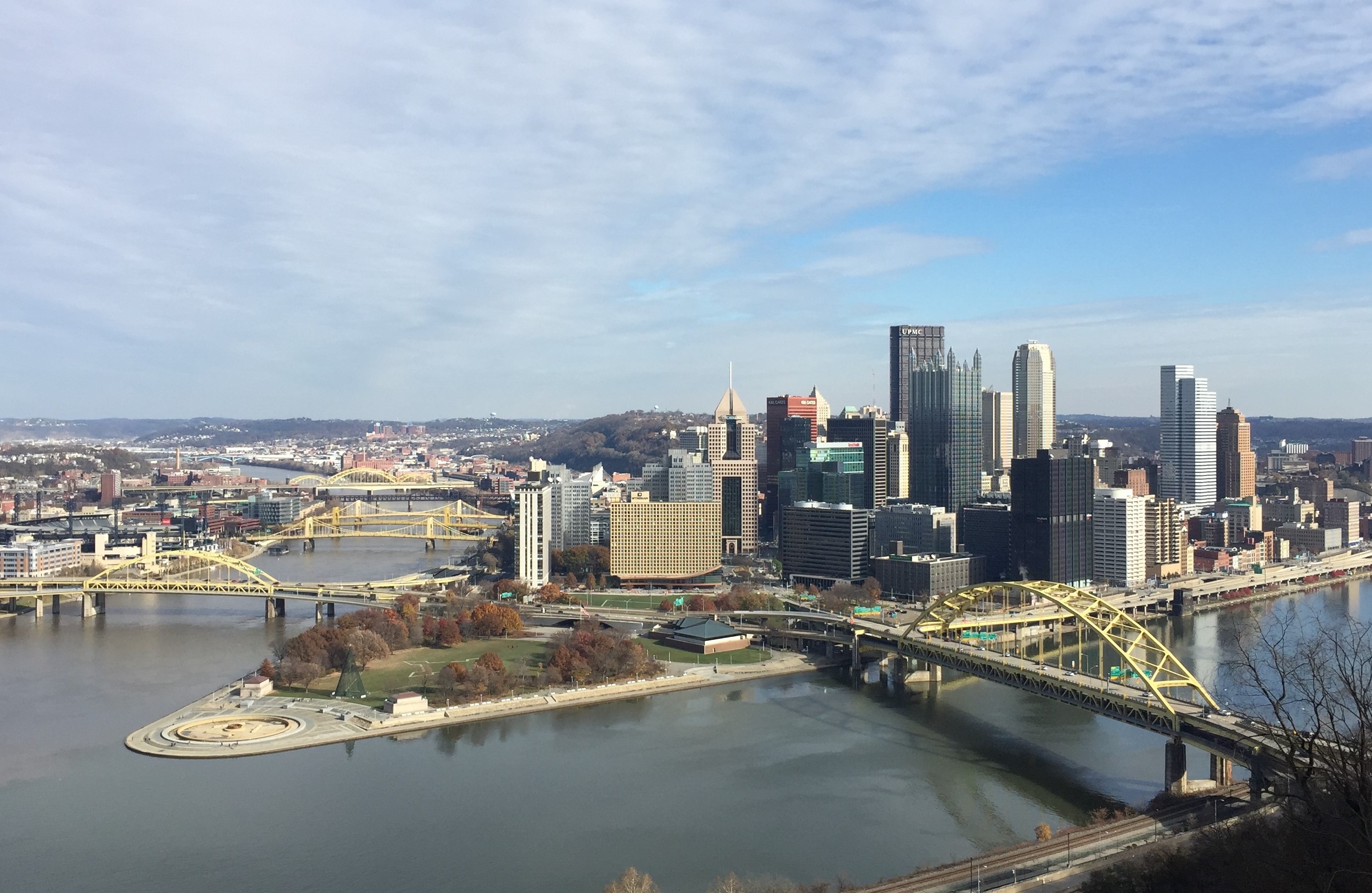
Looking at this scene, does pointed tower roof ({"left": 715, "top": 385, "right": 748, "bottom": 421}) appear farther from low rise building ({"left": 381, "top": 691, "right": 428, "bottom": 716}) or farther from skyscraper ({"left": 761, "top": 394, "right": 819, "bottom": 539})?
low rise building ({"left": 381, "top": 691, "right": 428, "bottom": 716})

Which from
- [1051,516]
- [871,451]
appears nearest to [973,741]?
[1051,516]

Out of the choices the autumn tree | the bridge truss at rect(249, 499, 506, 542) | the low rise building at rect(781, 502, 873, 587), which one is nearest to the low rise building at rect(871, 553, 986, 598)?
the low rise building at rect(781, 502, 873, 587)

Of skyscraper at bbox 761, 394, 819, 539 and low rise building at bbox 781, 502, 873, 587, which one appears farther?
skyscraper at bbox 761, 394, 819, 539

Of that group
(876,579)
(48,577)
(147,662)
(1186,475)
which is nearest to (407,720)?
(147,662)

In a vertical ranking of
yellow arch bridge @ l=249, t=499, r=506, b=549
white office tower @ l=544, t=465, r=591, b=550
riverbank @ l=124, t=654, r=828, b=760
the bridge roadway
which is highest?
white office tower @ l=544, t=465, r=591, b=550

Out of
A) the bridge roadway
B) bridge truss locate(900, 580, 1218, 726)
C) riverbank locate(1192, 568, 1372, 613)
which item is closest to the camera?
the bridge roadway

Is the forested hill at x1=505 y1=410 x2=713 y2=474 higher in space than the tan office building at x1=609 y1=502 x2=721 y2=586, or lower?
higher

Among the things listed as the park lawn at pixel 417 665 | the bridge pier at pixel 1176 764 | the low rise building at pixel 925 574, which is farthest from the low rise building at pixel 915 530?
the bridge pier at pixel 1176 764

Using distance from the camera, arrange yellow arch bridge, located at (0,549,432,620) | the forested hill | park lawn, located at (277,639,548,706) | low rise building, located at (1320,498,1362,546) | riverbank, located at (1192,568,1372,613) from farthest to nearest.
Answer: the forested hill
low rise building, located at (1320,498,1362,546)
riverbank, located at (1192,568,1372,613)
yellow arch bridge, located at (0,549,432,620)
park lawn, located at (277,639,548,706)
